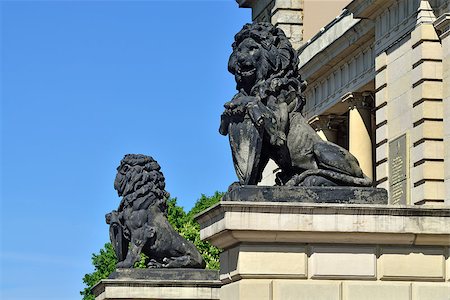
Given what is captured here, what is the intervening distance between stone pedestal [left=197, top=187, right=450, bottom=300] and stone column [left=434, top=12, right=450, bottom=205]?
50.0 feet

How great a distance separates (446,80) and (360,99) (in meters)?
8.48

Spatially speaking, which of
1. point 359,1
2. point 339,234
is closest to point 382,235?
point 339,234

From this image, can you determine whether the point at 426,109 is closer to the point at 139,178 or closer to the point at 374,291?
the point at 139,178

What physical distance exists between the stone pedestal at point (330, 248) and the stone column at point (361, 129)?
79.7 feet

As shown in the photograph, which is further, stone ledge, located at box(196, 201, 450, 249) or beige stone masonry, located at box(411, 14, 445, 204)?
beige stone masonry, located at box(411, 14, 445, 204)

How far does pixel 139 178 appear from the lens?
2802 centimetres

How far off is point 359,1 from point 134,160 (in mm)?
8929

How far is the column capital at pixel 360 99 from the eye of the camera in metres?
38.6

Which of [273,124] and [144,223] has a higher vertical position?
[144,223]

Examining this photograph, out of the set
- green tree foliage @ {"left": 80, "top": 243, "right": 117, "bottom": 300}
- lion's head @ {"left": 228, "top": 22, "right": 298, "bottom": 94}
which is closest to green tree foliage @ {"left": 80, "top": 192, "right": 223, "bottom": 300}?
green tree foliage @ {"left": 80, "top": 243, "right": 117, "bottom": 300}

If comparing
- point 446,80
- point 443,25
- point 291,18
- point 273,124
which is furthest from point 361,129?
point 273,124

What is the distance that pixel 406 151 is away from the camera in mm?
31734

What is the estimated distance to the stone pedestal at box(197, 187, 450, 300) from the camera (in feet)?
46.8

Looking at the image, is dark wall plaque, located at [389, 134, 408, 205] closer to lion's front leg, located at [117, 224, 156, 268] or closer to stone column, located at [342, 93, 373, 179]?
stone column, located at [342, 93, 373, 179]
